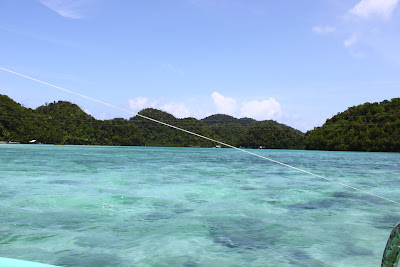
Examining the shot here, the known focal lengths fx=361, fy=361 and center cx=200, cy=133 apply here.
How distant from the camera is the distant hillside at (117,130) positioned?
260 feet

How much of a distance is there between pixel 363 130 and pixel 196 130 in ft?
126

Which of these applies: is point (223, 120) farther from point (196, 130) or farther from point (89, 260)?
point (89, 260)

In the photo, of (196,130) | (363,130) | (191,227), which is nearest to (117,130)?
(196,130)

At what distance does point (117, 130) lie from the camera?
9062 cm

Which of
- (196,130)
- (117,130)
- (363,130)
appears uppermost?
(196,130)

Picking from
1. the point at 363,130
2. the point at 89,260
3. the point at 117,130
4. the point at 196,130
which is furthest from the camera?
the point at 117,130

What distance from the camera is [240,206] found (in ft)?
26.7

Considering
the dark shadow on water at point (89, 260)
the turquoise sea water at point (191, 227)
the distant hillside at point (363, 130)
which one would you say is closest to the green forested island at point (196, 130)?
the distant hillside at point (363, 130)

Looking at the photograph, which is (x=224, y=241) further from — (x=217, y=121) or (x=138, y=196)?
(x=217, y=121)

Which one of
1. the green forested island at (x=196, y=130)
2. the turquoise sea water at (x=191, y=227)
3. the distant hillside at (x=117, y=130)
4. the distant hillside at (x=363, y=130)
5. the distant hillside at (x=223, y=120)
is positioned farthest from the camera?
the distant hillside at (x=223, y=120)

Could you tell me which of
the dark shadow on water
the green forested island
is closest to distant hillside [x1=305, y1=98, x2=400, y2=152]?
the green forested island

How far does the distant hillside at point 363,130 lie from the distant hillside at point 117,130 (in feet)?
38.2

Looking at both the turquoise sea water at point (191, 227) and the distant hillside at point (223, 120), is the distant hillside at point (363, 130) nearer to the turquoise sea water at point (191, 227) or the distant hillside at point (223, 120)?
the distant hillside at point (223, 120)

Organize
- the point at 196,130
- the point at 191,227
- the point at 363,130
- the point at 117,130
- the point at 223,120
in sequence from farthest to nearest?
the point at 223,120 < the point at 117,130 < the point at 196,130 < the point at 363,130 < the point at 191,227
